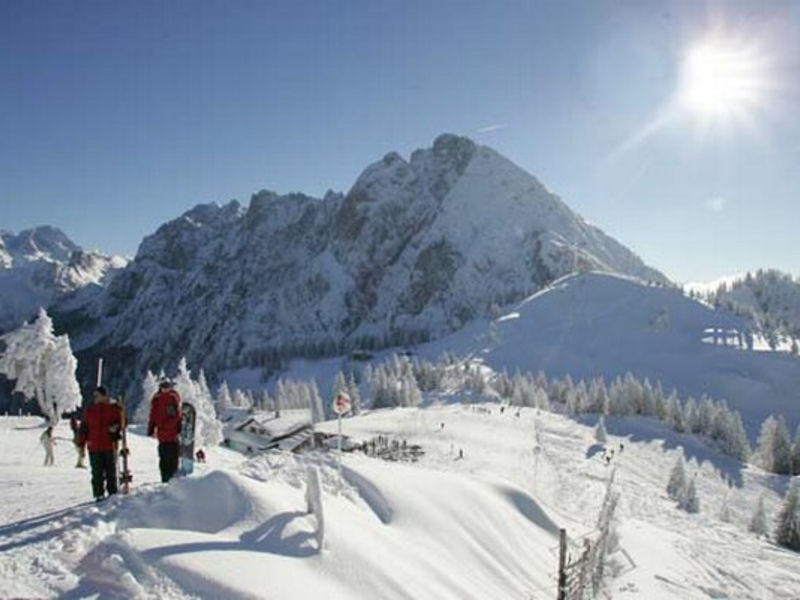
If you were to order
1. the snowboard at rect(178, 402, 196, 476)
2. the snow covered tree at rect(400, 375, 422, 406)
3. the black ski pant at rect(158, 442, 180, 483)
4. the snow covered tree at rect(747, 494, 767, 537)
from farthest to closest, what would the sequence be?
the snow covered tree at rect(400, 375, 422, 406)
the snow covered tree at rect(747, 494, 767, 537)
the snowboard at rect(178, 402, 196, 476)
the black ski pant at rect(158, 442, 180, 483)

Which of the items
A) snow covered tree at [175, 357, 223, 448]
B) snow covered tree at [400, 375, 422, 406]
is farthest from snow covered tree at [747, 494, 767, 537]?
snow covered tree at [400, 375, 422, 406]

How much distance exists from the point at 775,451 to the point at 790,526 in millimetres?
46721

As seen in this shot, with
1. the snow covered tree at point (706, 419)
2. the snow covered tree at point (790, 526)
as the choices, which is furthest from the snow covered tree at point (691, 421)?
the snow covered tree at point (790, 526)

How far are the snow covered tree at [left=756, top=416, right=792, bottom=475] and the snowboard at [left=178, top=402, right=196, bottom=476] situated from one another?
103590 mm

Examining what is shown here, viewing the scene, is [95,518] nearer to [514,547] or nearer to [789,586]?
[514,547]

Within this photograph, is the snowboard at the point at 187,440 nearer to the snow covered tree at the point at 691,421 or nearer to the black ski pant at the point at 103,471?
the black ski pant at the point at 103,471

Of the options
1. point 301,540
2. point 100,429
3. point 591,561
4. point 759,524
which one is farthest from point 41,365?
point 759,524

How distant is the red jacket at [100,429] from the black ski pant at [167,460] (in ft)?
5.17

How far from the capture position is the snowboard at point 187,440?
57.2 feet

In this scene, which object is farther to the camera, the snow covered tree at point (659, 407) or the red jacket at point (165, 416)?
the snow covered tree at point (659, 407)

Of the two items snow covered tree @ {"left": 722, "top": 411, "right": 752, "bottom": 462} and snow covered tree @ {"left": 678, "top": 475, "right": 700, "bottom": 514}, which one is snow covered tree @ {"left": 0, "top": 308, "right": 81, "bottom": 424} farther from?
snow covered tree @ {"left": 722, "top": 411, "right": 752, "bottom": 462}

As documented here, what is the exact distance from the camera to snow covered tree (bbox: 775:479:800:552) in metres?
56.9

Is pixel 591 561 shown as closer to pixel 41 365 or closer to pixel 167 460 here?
pixel 167 460

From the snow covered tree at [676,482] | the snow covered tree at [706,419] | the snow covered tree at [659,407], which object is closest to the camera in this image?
the snow covered tree at [676,482]
